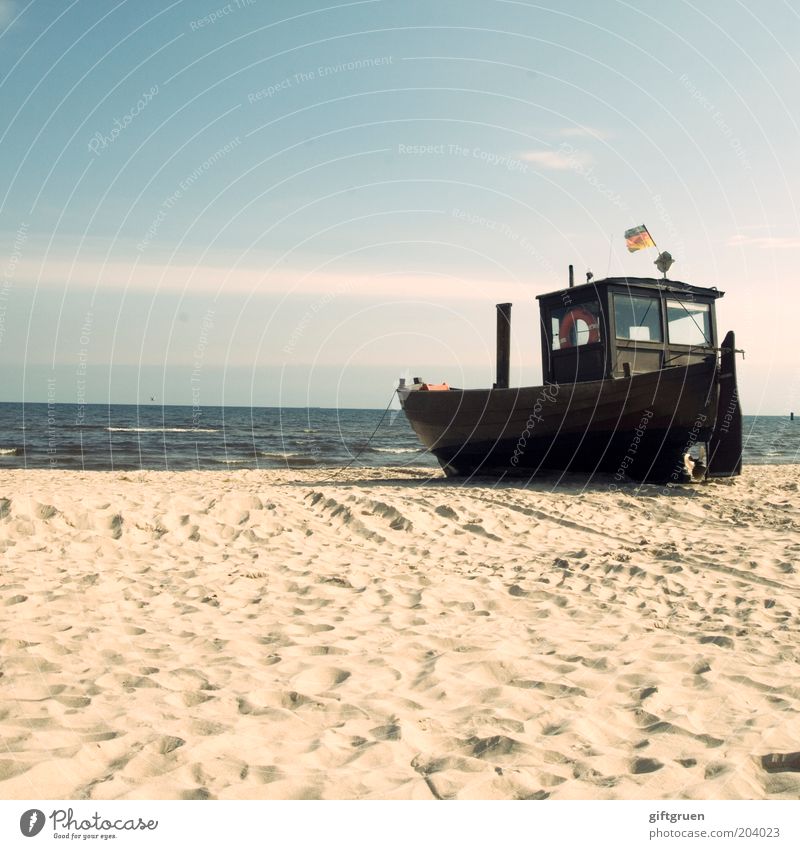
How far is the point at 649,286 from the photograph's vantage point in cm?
1246

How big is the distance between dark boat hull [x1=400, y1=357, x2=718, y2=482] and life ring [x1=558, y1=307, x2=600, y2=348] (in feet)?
4.29

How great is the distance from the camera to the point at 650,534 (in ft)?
27.6

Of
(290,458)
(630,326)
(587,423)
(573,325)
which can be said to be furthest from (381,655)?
(290,458)

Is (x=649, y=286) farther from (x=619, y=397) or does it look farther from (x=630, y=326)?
(x=619, y=397)

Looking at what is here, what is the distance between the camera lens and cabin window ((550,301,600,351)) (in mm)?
12688

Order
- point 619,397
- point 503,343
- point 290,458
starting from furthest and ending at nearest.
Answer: point 290,458
point 503,343
point 619,397

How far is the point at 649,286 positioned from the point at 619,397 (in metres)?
2.28

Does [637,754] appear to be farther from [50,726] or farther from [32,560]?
[32,560]

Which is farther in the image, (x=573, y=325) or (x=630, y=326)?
(x=573, y=325)

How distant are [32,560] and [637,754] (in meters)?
5.58

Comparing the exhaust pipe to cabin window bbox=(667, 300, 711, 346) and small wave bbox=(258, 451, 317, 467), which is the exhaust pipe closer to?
cabin window bbox=(667, 300, 711, 346)
